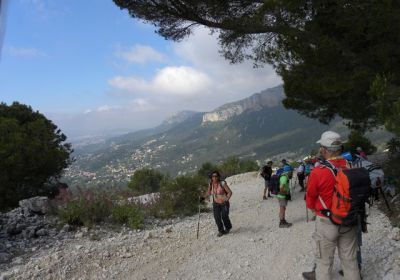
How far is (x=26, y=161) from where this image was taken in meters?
22.7

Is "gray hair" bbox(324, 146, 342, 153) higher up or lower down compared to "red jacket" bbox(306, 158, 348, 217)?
higher up

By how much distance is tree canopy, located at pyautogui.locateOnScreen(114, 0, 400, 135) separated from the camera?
33.4 feet

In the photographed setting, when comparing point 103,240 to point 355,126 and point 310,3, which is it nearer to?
point 310,3

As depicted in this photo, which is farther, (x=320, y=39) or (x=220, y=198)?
(x=320, y=39)

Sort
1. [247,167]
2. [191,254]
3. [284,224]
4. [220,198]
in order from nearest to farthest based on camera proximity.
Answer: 1. [191,254]
2. [220,198]
3. [284,224]
4. [247,167]

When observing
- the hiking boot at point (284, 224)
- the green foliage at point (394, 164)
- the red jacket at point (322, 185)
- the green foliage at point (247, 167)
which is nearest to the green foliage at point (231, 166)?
the green foliage at point (247, 167)

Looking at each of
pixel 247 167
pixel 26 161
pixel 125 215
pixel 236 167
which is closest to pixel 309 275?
pixel 125 215

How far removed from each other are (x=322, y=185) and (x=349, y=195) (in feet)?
1.12

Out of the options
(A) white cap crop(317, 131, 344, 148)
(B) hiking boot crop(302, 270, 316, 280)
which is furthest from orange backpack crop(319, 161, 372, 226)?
(B) hiking boot crop(302, 270, 316, 280)

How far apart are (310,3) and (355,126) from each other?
23.4ft

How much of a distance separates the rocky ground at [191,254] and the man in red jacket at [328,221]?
3.75 feet

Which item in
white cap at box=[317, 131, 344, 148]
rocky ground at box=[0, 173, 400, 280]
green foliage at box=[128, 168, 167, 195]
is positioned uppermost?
white cap at box=[317, 131, 344, 148]

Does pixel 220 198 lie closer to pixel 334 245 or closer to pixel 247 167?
pixel 334 245

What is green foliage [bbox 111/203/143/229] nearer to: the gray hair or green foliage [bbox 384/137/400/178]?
green foliage [bbox 384/137/400/178]
